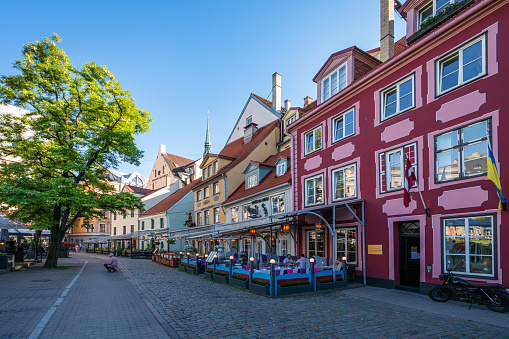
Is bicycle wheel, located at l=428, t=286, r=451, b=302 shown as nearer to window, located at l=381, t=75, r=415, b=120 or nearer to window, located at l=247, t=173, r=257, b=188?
window, located at l=381, t=75, r=415, b=120

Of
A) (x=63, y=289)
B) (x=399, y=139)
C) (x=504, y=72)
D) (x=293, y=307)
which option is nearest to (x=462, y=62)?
(x=504, y=72)

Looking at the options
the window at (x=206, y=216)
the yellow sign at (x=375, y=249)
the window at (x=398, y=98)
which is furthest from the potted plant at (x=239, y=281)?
the window at (x=206, y=216)

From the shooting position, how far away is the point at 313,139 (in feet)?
61.0

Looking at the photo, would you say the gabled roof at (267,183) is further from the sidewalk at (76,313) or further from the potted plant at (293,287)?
the sidewalk at (76,313)

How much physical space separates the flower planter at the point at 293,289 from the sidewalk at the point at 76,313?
426cm

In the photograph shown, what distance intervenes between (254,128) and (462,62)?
2360cm

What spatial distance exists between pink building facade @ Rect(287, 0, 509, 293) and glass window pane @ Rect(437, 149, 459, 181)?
0.03 metres

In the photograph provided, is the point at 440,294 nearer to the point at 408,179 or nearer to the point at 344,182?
the point at 408,179

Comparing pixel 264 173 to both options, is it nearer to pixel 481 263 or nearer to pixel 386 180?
pixel 386 180

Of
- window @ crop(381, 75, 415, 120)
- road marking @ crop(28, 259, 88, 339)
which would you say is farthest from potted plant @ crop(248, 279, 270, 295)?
window @ crop(381, 75, 415, 120)

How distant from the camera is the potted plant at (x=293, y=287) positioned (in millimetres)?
11273

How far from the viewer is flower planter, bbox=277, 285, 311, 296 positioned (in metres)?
11.2

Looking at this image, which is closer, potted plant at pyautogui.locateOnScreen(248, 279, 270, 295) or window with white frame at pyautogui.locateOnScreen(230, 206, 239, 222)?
potted plant at pyautogui.locateOnScreen(248, 279, 270, 295)

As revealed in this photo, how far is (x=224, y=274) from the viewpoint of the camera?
1541 cm
